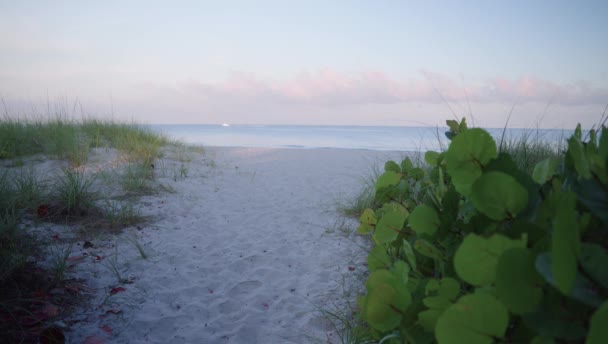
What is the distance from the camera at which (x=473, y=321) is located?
51cm

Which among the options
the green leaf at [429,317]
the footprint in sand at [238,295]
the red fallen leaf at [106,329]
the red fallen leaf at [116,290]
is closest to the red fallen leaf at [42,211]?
the red fallen leaf at [116,290]

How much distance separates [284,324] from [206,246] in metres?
1.32

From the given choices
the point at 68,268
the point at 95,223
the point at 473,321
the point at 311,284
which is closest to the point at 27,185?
the point at 95,223

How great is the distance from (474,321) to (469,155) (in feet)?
0.96

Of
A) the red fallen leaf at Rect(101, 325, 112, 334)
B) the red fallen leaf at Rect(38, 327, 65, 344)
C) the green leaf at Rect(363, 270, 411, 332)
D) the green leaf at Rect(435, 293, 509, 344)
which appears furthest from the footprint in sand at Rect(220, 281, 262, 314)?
the green leaf at Rect(435, 293, 509, 344)

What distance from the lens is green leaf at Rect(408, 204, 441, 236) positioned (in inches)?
30.5

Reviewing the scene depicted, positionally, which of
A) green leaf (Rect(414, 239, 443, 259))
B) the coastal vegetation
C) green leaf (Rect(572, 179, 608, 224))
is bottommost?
the coastal vegetation

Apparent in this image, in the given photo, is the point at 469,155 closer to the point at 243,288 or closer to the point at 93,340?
the point at 93,340

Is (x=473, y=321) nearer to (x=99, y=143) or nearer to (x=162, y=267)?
(x=162, y=267)

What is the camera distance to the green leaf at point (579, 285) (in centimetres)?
40

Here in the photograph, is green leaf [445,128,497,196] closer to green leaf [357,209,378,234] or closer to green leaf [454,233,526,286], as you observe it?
green leaf [454,233,526,286]

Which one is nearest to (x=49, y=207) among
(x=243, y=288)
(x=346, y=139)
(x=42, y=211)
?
(x=42, y=211)

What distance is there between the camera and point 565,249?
0.39 meters

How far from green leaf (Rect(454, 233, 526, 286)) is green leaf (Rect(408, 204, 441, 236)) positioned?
22 centimetres
